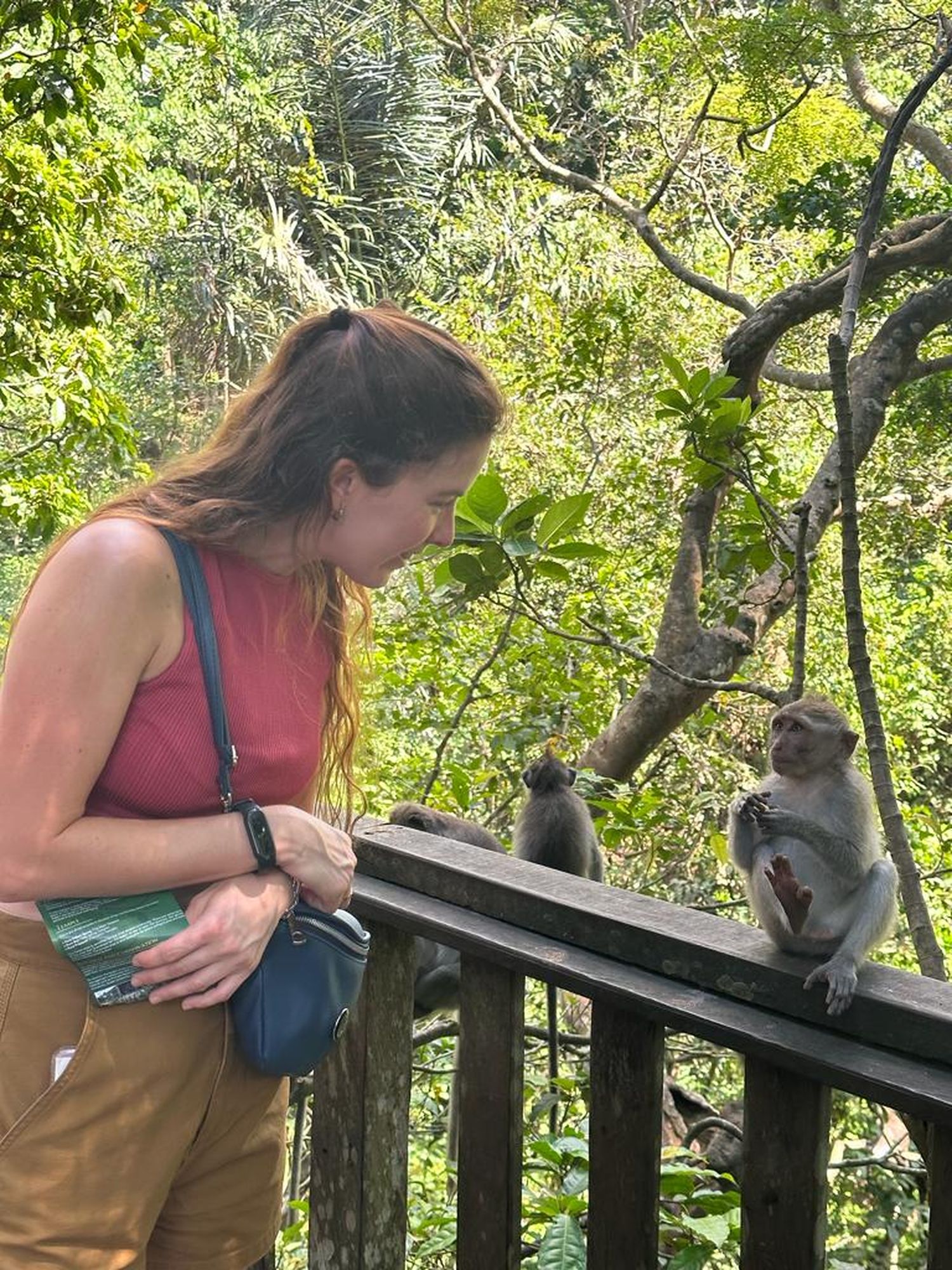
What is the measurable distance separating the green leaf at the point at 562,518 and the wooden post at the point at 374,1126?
2.51ft

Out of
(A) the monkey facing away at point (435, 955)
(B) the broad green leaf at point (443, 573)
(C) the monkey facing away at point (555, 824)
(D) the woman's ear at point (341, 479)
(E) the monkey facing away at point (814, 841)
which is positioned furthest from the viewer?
(C) the monkey facing away at point (555, 824)

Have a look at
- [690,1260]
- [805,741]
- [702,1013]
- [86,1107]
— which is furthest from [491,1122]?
[805,741]

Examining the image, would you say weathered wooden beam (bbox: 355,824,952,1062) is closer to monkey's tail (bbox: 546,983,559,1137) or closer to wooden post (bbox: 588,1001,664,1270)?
wooden post (bbox: 588,1001,664,1270)

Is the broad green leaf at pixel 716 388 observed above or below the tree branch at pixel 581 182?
below

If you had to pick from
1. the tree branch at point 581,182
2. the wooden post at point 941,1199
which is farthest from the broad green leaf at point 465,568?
→ the tree branch at point 581,182

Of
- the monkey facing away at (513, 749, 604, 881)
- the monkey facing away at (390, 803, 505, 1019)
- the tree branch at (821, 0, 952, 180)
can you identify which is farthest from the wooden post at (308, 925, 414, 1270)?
the tree branch at (821, 0, 952, 180)

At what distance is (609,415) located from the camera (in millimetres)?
7734

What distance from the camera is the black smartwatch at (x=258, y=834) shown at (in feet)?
3.71

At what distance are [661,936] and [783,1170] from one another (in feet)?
0.75

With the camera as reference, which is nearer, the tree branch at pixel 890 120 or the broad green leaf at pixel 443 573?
the broad green leaf at pixel 443 573

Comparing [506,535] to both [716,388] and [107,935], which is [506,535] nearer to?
[716,388]

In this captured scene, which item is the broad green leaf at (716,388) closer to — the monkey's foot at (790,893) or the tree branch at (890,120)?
the monkey's foot at (790,893)

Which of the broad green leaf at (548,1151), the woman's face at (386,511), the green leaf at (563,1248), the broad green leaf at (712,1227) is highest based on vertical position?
the woman's face at (386,511)

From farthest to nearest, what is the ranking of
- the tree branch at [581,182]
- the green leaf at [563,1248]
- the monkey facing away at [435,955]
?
the tree branch at [581,182]
the monkey facing away at [435,955]
the green leaf at [563,1248]
